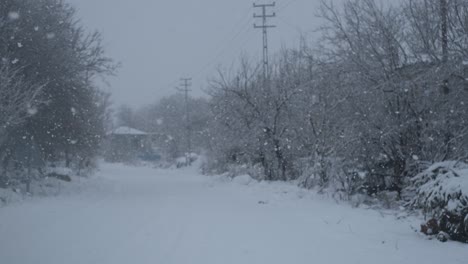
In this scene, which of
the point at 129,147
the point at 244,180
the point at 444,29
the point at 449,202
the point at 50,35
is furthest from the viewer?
the point at 129,147

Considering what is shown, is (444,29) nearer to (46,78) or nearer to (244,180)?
(244,180)

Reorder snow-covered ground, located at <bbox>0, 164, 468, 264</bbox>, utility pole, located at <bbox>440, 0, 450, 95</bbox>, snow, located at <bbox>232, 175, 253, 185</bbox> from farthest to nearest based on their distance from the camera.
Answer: snow, located at <bbox>232, 175, 253, 185</bbox> → utility pole, located at <bbox>440, 0, 450, 95</bbox> → snow-covered ground, located at <bbox>0, 164, 468, 264</bbox>

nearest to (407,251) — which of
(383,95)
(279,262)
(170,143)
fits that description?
(279,262)

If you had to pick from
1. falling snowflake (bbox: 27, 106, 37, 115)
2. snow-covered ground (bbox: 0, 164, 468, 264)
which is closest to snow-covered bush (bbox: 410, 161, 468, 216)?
snow-covered ground (bbox: 0, 164, 468, 264)

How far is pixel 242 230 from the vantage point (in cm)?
972

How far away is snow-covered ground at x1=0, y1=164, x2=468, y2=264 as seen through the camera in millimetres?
7266

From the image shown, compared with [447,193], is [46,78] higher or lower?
higher

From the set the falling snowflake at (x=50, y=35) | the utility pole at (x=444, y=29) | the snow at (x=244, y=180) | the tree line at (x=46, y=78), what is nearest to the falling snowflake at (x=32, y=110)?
the tree line at (x=46, y=78)

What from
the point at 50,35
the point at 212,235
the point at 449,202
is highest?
the point at 50,35

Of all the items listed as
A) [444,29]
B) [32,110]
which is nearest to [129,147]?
[32,110]

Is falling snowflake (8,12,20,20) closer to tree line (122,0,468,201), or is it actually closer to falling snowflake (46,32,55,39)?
falling snowflake (46,32,55,39)

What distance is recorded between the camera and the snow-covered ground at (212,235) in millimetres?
7266

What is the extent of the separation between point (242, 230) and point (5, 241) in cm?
508

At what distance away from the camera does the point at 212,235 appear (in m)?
9.15
